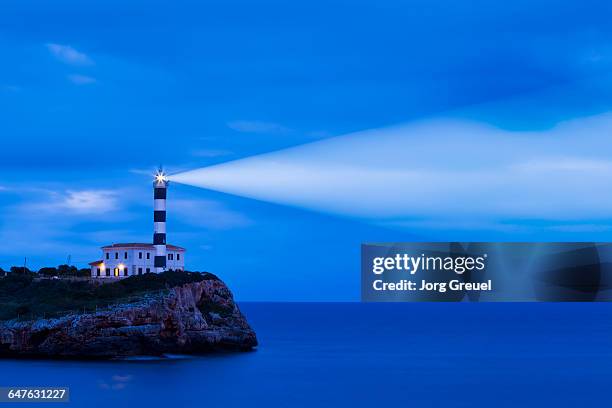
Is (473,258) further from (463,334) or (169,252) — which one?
(463,334)

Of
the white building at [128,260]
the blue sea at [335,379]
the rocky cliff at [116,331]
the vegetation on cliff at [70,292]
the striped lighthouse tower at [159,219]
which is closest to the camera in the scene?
the blue sea at [335,379]

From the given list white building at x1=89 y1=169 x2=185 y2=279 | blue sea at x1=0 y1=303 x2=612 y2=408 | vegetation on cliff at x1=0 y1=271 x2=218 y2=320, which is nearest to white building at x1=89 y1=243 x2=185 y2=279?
white building at x1=89 y1=169 x2=185 y2=279

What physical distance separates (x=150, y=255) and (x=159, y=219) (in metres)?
7.29

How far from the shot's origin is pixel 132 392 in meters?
65.4

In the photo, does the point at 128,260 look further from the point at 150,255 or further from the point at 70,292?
the point at 70,292

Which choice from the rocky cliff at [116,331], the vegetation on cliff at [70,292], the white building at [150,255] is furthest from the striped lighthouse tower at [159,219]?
the rocky cliff at [116,331]

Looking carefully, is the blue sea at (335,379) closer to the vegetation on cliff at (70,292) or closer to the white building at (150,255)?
the vegetation on cliff at (70,292)

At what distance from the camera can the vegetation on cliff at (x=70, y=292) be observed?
80.1 meters

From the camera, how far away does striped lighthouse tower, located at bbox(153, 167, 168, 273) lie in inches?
4156

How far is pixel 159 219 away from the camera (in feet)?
347

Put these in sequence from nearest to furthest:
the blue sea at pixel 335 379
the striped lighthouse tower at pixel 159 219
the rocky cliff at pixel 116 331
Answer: the blue sea at pixel 335 379
the rocky cliff at pixel 116 331
the striped lighthouse tower at pixel 159 219

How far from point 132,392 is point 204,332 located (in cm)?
1997

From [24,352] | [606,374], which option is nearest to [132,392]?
[24,352]

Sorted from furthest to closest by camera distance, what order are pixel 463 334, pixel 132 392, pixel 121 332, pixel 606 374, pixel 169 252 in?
pixel 463 334 < pixel 169 252 < pixel 606 374 < pixel 121 332 < pixel 132 392
